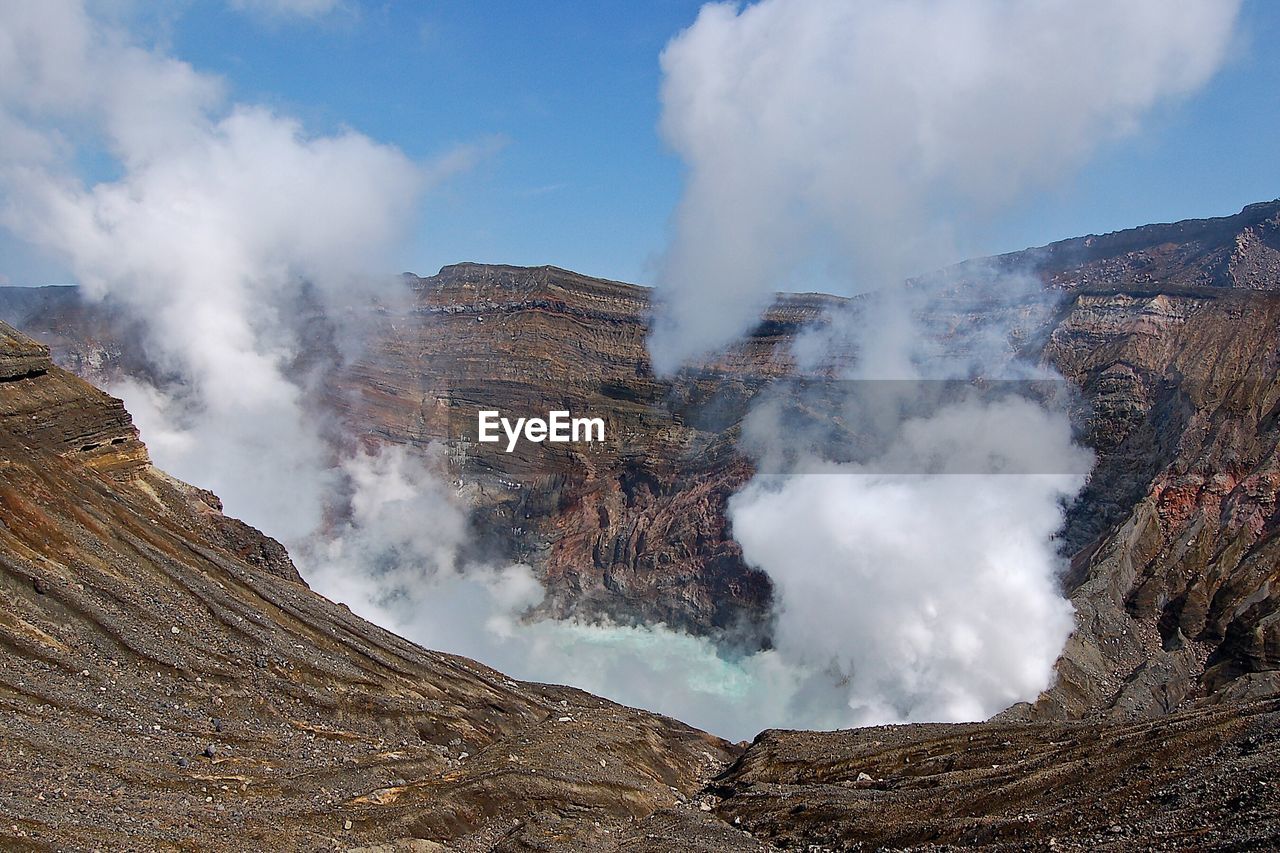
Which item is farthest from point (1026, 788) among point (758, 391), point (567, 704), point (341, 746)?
point (758, 391)

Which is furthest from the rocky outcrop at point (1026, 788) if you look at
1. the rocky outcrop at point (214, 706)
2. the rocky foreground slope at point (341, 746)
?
the rocky outcrop at point (214, 706)

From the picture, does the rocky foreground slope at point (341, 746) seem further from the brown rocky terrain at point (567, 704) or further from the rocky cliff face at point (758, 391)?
the rocky cliff face at point (758, 391)

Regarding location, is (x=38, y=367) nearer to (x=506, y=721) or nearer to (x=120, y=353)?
(x=506, y=721)

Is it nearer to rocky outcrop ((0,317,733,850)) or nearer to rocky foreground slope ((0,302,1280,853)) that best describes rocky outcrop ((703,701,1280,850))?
rocky foreground slope ((0,302,1280,853))

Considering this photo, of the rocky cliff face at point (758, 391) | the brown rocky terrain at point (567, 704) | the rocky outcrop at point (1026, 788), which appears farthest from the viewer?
the rocky cliff face at point (758, 391)

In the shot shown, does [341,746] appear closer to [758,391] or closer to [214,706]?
[214,706]

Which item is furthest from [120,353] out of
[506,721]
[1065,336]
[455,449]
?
[1065,336]
